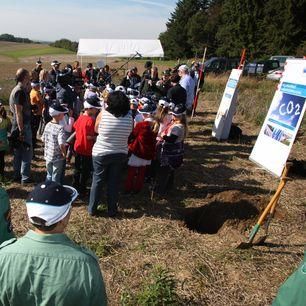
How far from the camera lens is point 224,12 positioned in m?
49.7

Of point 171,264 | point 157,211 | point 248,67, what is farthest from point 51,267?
point 248,67

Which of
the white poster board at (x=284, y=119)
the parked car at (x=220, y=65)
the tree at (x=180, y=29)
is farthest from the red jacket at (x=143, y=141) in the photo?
the tree at (x=180, y=29)

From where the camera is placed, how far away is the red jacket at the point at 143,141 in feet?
21.1

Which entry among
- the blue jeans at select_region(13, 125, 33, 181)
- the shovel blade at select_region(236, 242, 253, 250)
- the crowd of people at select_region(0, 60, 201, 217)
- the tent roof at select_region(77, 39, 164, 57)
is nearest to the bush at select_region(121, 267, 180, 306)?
the shovel blade at select_region(236, 242, 253, 250)

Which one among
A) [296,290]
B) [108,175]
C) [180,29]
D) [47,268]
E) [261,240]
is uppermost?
[180,29]

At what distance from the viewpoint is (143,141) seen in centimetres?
650

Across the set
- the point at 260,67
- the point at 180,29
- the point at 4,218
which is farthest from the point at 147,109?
the point at 180,29

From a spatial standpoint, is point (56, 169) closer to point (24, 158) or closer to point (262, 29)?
point (24, 158)

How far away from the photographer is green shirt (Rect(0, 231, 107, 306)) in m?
2.14

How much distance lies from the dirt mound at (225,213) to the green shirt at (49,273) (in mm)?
4258

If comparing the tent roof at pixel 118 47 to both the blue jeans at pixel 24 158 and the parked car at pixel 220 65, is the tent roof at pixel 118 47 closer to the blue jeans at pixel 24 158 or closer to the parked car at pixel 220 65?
the parked car at pixel 220 65

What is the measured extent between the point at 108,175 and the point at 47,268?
3.75m

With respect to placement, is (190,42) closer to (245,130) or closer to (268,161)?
(245,130)

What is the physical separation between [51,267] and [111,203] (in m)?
3.85
